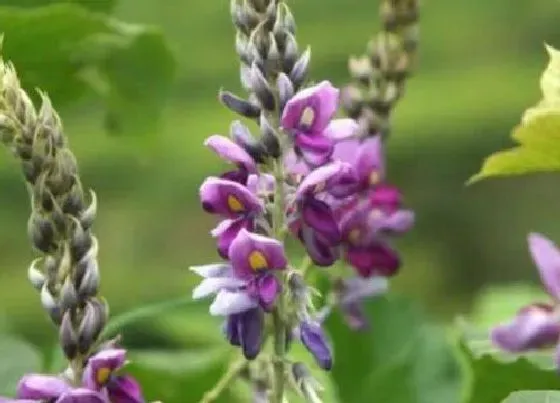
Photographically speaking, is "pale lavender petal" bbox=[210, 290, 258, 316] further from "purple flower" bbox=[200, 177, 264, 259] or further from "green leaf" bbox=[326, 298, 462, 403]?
"green leaf" bbox=[326, 298, 462, 403]

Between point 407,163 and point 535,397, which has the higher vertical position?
point 407,163

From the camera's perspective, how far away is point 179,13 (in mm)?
3008

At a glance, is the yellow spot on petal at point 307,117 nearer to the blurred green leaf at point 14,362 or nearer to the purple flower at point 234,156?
the purple flower at point 234,156

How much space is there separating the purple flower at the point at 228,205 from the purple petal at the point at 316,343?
1.5 inches

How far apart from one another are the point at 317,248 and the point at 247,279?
0.03m

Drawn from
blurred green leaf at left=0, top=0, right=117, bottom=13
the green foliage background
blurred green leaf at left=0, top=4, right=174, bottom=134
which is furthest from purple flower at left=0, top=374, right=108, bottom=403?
the green foliage background

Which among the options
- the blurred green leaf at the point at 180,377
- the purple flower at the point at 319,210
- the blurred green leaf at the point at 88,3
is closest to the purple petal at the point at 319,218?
the purple flower at the point at 319,210

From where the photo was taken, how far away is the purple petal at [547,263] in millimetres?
551

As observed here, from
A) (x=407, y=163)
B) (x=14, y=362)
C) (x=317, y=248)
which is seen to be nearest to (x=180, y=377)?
(x=14, y=362)

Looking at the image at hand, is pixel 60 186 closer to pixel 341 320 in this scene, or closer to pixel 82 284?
pixel 82 284

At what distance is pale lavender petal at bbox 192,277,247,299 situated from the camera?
496mm

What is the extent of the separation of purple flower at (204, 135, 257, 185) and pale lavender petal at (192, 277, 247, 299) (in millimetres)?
37

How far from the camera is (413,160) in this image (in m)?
2.82

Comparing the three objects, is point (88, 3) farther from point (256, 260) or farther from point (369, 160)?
point (256, 260)
